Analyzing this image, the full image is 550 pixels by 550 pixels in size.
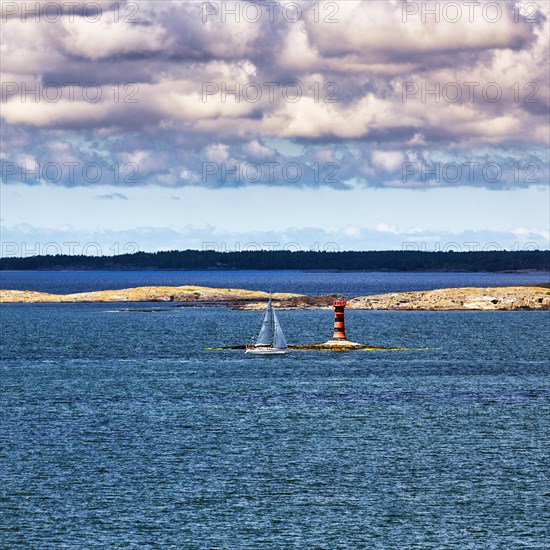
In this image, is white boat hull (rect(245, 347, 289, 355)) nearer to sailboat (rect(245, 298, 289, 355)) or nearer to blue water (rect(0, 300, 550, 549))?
sailboat (rect(245, 298, 289, 355))

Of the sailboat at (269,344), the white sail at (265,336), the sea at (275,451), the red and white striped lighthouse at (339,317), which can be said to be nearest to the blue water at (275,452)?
the sea at (275,451)

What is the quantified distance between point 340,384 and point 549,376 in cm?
1848

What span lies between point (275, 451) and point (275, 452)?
250 mm

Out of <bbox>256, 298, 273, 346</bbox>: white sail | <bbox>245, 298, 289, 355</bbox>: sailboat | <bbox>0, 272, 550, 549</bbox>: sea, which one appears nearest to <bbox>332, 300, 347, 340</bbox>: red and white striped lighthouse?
<bbox>0, 272, 550, 549</bbox>: sea

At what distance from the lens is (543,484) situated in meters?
42.0

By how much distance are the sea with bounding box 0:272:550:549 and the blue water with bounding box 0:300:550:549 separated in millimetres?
104

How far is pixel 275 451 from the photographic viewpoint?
4881cm

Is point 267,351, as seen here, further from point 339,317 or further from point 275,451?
point 275,451

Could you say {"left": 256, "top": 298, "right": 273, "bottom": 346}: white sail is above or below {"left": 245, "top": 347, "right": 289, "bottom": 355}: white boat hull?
above

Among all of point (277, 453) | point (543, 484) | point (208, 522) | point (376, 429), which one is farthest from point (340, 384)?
point (208, 522)

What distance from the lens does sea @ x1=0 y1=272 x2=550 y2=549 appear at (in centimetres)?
3562

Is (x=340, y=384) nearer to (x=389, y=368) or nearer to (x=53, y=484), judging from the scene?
(x=389, y=368)

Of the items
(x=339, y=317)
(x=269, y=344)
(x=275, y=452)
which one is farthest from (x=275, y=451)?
(x=269, y=344)

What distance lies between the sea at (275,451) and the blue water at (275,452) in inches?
4.1
